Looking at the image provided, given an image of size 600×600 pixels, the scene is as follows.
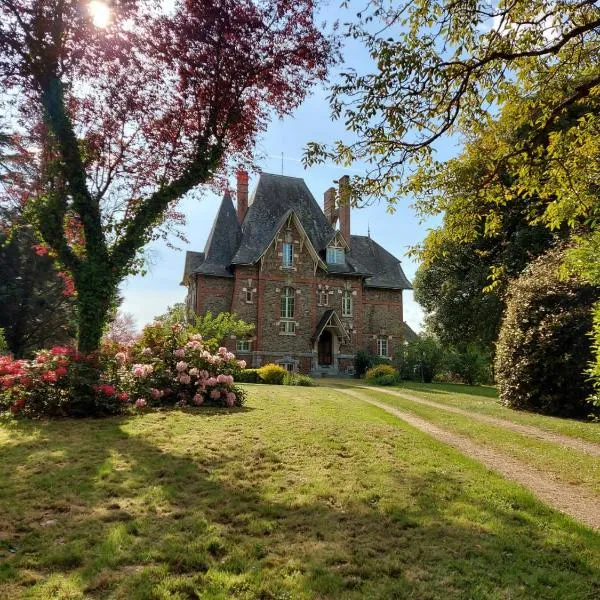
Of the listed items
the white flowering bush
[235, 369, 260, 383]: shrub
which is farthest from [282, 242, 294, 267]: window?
the white flowering bush

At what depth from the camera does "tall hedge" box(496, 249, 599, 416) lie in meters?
12.9

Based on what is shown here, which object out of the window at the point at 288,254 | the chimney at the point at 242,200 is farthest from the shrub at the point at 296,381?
the chimney at the point at 242,200

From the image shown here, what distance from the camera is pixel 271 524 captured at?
4.65 m

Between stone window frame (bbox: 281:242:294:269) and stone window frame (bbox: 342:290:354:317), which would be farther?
stone window frame (bbox: 342:290:354:317)

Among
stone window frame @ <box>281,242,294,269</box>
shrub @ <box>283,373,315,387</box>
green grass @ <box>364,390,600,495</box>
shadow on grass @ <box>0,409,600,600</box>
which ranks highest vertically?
stone window frame @ <box>281,242,294,269</box>

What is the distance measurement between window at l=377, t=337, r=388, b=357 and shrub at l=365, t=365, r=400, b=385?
683 centimetres

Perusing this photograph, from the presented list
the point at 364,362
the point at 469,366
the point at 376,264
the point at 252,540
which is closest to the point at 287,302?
the point at 364,362

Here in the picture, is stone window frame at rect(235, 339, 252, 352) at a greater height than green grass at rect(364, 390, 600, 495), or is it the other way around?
stone window frame at rect(235, 339, 252, 352)

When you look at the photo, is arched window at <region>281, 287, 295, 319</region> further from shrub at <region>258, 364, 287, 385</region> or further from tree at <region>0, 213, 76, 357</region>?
tree at <region>0, 213, 76, 357</region>

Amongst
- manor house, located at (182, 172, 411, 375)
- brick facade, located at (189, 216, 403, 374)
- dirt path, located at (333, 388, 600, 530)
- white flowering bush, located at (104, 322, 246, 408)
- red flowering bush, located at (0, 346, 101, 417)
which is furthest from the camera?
manor house, located at (182, 172, 411, 375)

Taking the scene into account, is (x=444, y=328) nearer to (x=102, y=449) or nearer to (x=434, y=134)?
(x=434, y=134)

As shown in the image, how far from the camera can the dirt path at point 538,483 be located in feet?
17.8

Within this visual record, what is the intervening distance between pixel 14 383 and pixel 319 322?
22.8m

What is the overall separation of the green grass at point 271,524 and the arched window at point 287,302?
23264mm
